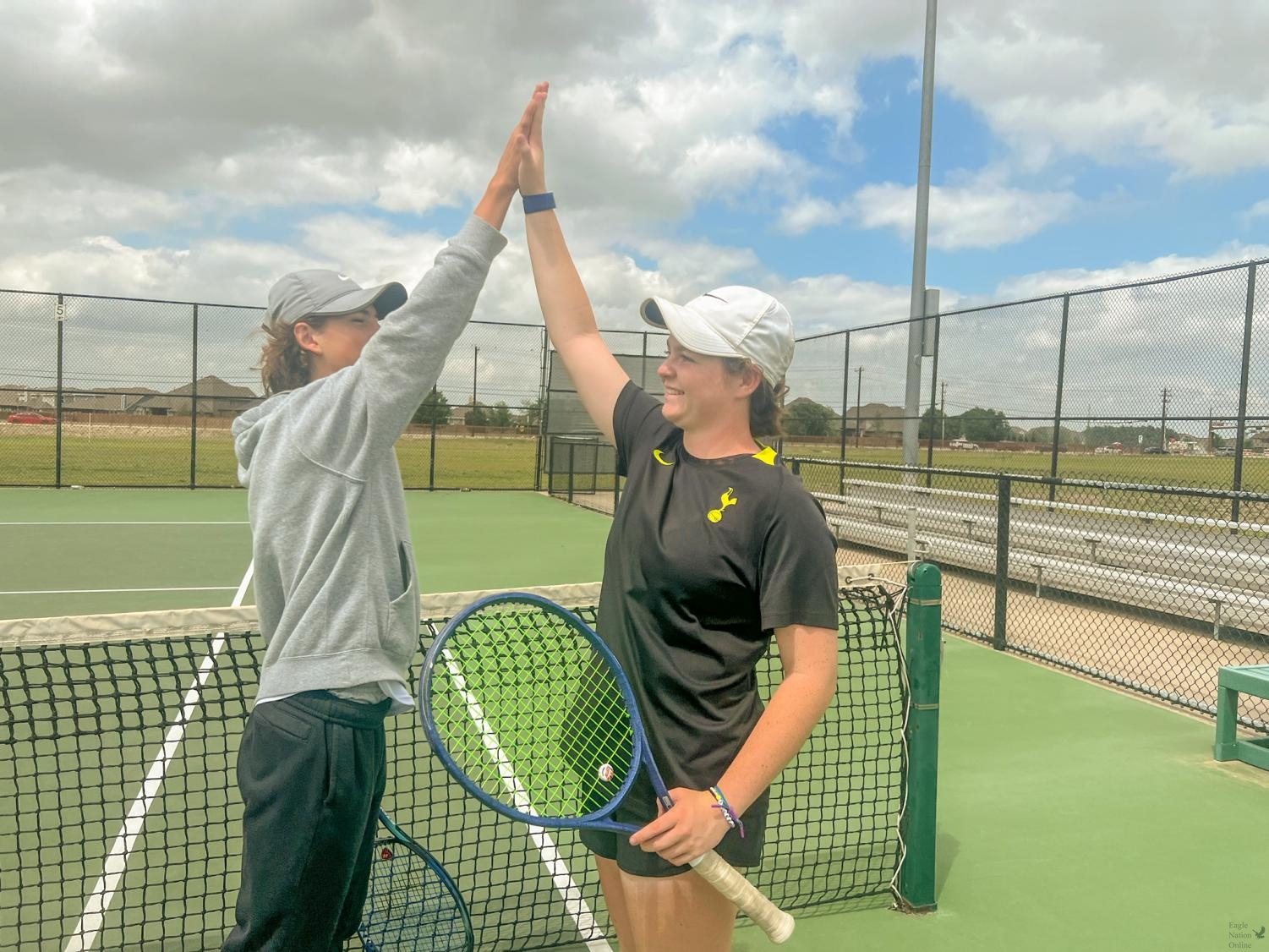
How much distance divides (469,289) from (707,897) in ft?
4.02

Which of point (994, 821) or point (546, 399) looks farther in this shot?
point (546, 399)

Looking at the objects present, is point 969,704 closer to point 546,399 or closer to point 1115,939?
point 1115,939

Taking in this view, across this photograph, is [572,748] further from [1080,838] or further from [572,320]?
[1080,838]

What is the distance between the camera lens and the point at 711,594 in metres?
1.86

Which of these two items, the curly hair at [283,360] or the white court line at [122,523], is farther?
the white court line at [122,523]

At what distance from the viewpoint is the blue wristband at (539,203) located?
2249mm

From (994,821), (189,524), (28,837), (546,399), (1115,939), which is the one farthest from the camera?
(546,399)

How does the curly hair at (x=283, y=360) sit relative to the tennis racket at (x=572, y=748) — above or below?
above

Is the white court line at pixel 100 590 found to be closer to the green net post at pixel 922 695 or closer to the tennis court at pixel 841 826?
the tennis court at pixel 841 826

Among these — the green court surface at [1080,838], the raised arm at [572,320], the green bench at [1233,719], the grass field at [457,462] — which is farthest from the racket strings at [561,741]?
the grass field at [457,462]

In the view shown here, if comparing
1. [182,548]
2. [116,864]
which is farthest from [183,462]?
[116,864]

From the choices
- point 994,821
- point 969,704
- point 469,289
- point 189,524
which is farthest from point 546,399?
point 469,289

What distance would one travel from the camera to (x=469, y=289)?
1.81m

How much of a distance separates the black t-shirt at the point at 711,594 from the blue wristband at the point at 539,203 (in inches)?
28.6
